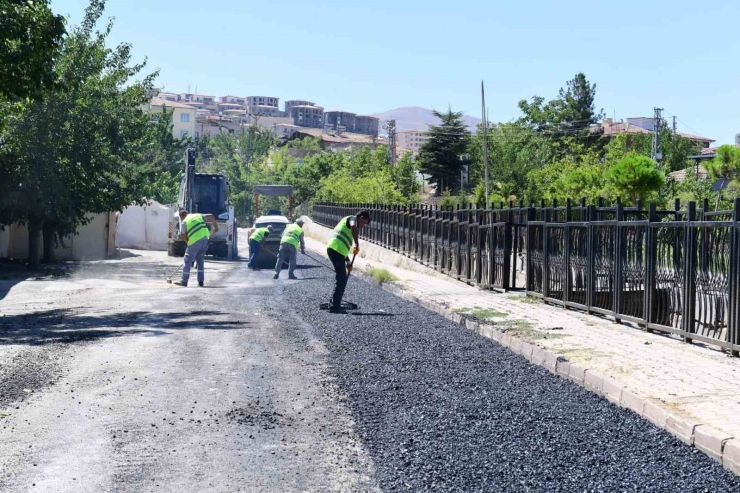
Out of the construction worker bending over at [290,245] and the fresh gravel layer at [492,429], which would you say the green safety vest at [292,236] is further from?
the fresh gravel layer at [492,429]

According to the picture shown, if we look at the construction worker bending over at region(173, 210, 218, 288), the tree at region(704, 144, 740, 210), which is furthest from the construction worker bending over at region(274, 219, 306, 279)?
the tree at region(704, 144, 740, 210)

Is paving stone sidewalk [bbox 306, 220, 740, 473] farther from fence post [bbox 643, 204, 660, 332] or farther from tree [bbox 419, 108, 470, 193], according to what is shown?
tree [bbox 419, 108, 470, 193]

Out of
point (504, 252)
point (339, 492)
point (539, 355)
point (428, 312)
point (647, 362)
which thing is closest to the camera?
point (339, 492)

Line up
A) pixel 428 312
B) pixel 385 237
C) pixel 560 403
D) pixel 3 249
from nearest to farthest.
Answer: pixel 560 403 → pixel 428 312 → pixel 3 249 → pixel 385 237

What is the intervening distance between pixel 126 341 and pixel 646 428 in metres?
6.88

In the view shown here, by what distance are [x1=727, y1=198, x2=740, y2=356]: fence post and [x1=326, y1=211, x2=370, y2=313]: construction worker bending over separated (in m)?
6.72

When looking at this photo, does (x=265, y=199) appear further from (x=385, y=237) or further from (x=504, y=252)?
(x=504, y=252)

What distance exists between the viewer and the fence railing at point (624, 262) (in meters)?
10.8

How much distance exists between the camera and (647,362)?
9.80 metres

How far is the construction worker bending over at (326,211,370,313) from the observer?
16016 millimetres

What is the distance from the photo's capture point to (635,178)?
133 feet

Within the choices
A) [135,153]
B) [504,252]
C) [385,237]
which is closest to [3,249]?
[135,153]


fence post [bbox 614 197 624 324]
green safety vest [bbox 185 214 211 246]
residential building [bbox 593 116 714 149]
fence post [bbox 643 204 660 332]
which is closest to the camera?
fence post [bbox 643 204 660 332]

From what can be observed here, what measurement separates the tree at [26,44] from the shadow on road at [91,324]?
388 centimetres
